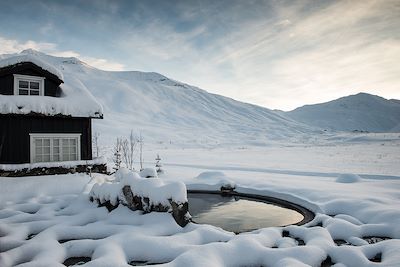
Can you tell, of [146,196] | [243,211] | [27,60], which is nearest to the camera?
[146,196]

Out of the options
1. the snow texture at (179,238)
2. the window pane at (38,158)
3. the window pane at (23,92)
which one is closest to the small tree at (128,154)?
the window pane at (38,158)

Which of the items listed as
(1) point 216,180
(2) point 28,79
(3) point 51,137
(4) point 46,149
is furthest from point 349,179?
(2) point 28,79

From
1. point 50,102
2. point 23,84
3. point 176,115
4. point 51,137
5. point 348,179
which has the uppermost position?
point 176,115

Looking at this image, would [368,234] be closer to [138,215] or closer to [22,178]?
[138,215]

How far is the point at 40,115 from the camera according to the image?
15.4m

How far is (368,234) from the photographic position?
27.7 feet

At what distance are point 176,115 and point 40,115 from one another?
320ft

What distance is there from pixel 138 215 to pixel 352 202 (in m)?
7.54

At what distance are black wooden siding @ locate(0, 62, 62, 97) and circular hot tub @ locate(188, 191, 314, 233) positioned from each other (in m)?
10.1

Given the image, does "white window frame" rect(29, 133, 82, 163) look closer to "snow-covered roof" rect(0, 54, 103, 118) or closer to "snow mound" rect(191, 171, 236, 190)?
"snow-covered roof" rect(0, 54, 103, 118)

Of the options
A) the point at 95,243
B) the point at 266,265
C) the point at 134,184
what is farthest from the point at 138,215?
the point at 266,265

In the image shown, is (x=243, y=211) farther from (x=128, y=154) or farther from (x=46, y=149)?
(x=128, y=154)

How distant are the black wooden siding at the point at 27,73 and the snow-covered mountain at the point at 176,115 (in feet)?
156

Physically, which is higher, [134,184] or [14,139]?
[14,139]
